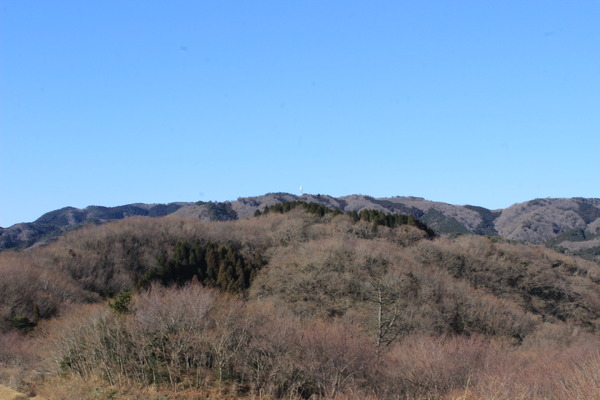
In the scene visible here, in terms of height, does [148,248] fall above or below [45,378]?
above

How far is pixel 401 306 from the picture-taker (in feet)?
186

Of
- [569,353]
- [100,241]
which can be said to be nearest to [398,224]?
[100,241]

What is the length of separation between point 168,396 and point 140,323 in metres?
4.83

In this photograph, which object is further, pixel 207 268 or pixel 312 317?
pixel 207 268

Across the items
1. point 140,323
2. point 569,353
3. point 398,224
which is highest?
point 398,224

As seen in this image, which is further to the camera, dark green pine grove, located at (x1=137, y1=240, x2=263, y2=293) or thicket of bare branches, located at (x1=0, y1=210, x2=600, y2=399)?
dark green pine grove, located at (x1=137, y1=240, x2=263, y2=293)

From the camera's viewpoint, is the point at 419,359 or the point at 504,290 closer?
the point at 419,359

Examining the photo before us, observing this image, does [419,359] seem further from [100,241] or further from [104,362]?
[100,241]

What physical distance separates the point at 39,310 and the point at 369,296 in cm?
2920

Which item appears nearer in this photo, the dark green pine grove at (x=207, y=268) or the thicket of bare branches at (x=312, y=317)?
the thicket of bare branches at (x=312, y=317)

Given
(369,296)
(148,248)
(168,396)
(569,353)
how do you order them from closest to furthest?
(168,396)
(569,353)
(369,296)
(148,248)

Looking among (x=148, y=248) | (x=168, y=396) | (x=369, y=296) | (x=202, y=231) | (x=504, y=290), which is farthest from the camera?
(x=202, y=231)

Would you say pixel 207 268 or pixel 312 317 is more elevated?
pixel 207 268

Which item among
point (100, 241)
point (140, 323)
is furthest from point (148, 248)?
point (140, 323)
